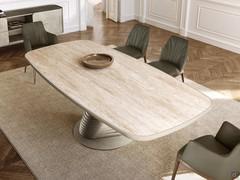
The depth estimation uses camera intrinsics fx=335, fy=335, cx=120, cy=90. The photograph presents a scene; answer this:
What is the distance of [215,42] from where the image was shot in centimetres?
634

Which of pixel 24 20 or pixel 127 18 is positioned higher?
pixel 24 20

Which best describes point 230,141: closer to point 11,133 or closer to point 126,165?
point 126,165

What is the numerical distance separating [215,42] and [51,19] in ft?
10.2

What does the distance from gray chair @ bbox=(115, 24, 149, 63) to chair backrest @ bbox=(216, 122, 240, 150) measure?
2.04 meters

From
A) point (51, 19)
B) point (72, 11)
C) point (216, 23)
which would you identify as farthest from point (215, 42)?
point (51, 19)

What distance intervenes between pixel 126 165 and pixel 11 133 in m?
1.38

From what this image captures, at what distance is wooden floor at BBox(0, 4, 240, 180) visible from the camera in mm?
3338

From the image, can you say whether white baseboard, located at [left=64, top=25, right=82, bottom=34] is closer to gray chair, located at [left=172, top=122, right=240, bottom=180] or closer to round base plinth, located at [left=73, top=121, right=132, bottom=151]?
round base plinth, located at [left=73, top=121, right=132, bottom=151]

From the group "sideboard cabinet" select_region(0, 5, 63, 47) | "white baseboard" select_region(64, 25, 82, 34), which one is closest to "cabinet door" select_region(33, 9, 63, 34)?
"sideboard cabinet" select_region(0, 5, 63, 47)

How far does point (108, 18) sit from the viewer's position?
27.1 ft

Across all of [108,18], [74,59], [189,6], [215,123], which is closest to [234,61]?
[189,6]

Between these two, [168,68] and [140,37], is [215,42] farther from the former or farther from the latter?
[168,68]

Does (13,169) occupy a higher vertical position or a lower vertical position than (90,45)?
lower

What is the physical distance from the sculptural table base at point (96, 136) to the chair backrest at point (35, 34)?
1.83 metres
